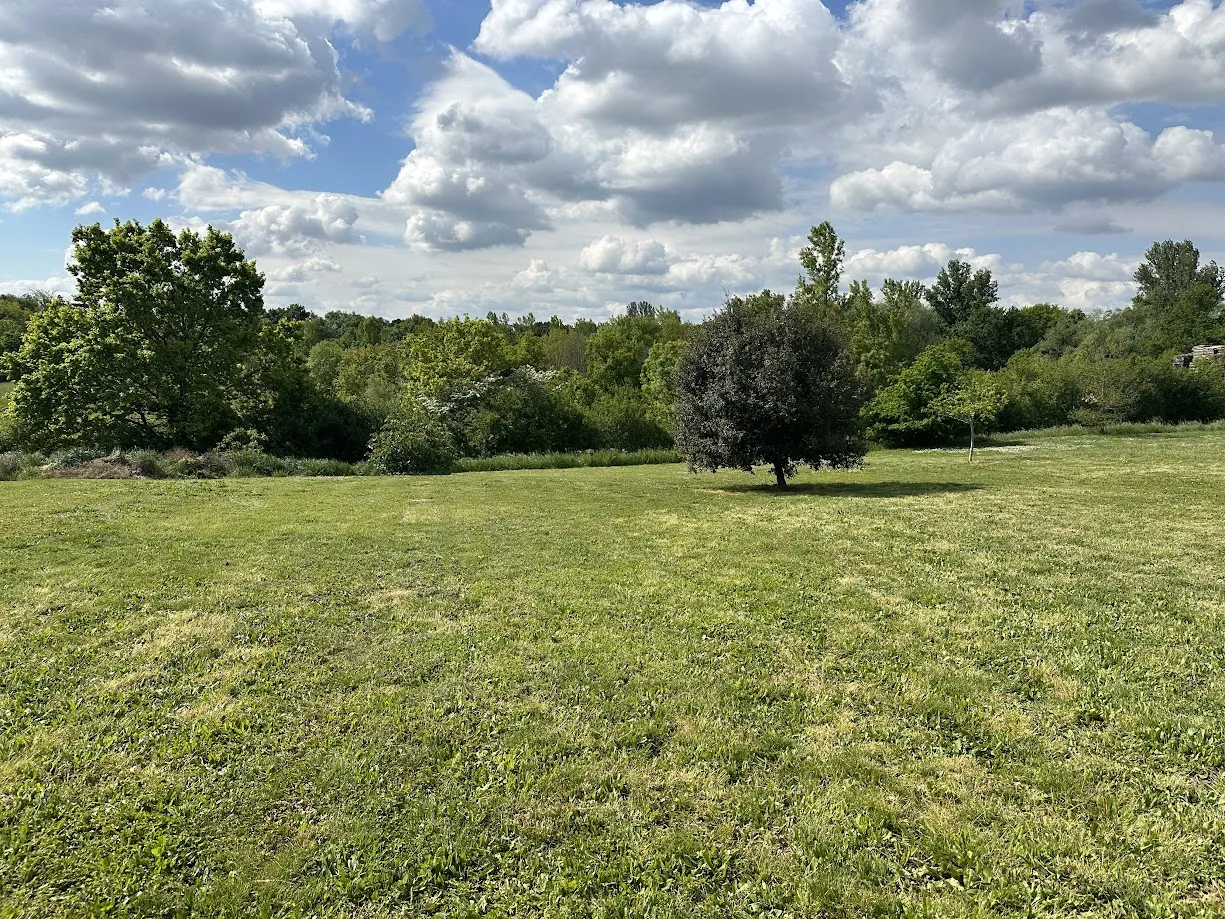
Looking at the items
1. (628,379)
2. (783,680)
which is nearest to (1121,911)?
(783,680)

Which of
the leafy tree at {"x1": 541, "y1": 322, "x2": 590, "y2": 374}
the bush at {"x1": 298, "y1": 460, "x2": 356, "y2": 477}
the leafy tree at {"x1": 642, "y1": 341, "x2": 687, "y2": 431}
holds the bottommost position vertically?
the bush at {"x1": 298, "y1": 460, "x2": 356, "y2": 477}

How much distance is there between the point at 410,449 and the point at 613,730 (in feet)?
67.1

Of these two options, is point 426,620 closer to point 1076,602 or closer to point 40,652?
point 40,652

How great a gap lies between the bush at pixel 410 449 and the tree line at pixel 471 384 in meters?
0.08

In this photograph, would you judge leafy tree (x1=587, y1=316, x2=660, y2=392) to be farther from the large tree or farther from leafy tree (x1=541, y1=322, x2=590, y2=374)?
the large tree

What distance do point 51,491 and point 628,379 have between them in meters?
39.9

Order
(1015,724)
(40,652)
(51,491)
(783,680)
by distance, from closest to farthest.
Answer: (1015,724), (783,680), (40,652), (51,491)

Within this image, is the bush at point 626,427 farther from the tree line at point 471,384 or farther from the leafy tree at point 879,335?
the leafy tree at point 879,335

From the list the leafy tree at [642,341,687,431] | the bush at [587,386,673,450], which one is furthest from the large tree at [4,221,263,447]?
the leafy tree at [642,341,687,431]

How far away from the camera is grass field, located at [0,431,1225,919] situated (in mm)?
3059

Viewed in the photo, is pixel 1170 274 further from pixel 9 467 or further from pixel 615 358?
pixel 9 467

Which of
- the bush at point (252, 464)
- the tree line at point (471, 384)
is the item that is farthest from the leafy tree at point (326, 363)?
the bush at point (252, 464)

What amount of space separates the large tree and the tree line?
6cm

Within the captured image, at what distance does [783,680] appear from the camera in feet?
16.6
